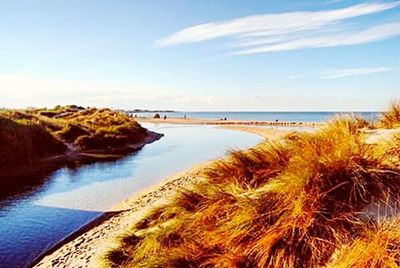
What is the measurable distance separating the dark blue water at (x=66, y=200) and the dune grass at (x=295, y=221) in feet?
7.80

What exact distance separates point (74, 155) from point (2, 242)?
17177 mm

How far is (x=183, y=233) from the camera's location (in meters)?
5.39

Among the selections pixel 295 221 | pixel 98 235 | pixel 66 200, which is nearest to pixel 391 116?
pixel 295 221

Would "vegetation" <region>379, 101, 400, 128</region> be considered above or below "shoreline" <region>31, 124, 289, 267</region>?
above

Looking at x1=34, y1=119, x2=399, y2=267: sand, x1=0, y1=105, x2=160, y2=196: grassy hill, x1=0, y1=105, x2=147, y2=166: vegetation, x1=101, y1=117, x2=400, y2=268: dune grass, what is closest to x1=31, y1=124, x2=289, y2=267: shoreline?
x1=34, y1=119, x2=399, y2=267: sand

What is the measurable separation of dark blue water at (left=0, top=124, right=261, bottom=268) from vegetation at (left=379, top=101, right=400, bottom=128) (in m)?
2.95

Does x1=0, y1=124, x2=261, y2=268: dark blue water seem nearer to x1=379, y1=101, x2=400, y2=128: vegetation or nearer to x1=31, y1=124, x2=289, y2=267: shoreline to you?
x1=31, y1=124, x2=289, y2=267: shoreline

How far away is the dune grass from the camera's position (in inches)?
167

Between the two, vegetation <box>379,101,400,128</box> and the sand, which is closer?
the sand

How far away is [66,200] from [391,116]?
9802 millimetres

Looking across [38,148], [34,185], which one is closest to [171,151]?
[38,148]

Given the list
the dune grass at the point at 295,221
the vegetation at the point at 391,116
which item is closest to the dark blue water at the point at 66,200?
the dune grass at the point at 295,221

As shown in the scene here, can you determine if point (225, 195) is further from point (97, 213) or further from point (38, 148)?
point (38, 148)

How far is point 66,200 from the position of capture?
44.9ft
